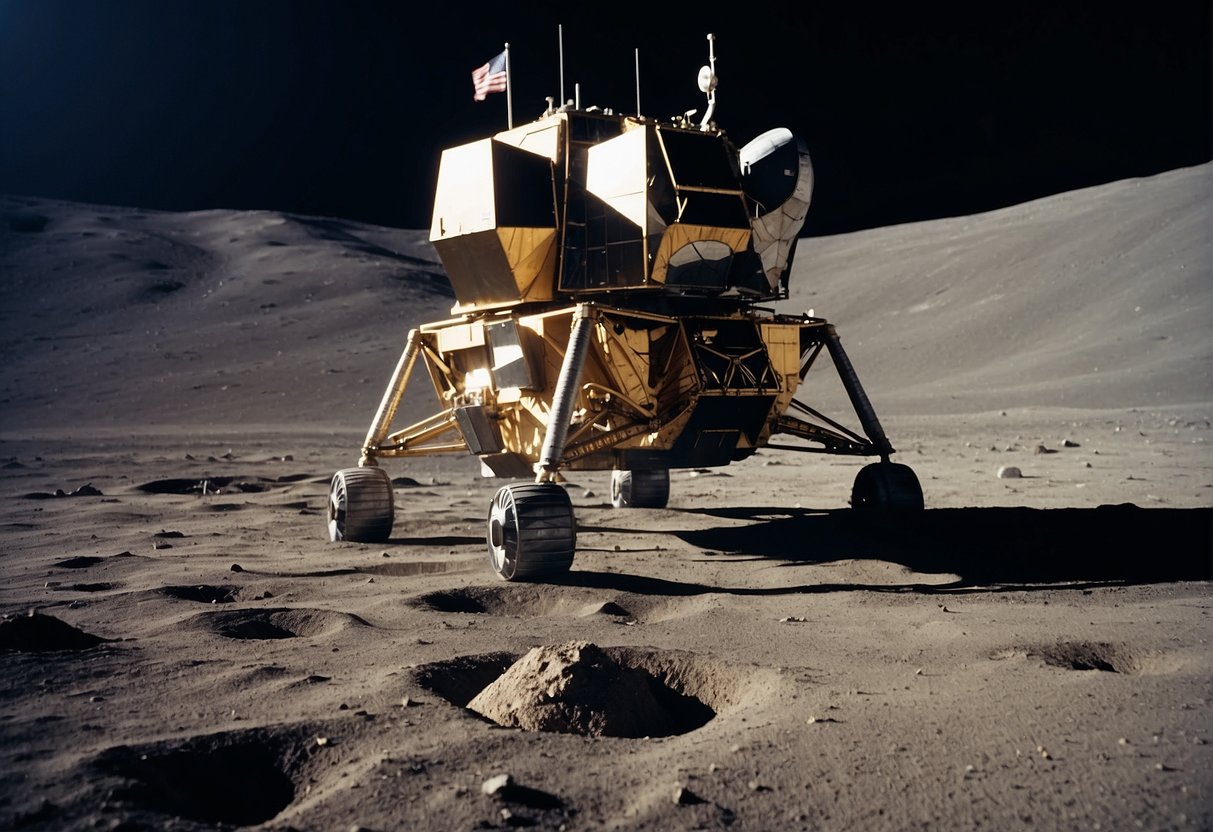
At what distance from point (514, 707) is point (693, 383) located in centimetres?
260

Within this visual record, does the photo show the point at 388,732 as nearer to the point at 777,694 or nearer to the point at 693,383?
the point at 777,694

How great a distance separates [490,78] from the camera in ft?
21.0

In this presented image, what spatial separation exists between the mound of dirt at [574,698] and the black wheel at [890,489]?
120 inches

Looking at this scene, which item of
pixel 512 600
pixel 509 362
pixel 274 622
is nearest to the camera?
pixel 274 622

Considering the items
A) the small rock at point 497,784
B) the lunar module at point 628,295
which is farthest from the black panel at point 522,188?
the small rock at point 497,784

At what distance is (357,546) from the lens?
227 inches

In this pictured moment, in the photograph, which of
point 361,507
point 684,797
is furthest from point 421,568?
point 684,797

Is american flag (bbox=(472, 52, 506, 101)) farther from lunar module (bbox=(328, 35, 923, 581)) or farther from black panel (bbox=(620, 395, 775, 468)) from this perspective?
black panel (bbox=(620, 395, 775, 468))

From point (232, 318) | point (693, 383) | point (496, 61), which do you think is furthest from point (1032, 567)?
point (232, 318)

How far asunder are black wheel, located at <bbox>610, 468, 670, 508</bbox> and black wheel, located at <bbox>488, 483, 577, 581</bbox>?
3.11m

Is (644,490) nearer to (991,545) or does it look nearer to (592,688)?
(991,545)

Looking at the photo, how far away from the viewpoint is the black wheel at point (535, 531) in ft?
14.2

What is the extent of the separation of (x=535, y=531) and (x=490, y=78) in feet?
11.2

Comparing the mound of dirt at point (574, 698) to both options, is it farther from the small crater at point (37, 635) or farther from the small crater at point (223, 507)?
the small crater at point (223, 507)
